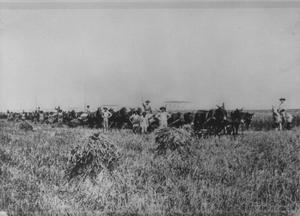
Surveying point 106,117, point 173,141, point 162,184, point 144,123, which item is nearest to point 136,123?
point 144,123

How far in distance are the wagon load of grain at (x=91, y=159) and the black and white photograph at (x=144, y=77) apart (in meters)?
0.01

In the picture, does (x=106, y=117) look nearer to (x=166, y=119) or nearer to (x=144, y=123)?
(x=144, y=123)

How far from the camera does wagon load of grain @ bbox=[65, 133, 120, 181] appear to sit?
4602mm

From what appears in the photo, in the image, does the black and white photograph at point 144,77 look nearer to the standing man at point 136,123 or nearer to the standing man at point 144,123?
the standing man at point 144,123

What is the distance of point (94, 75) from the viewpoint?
527 cm

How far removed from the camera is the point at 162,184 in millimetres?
4367

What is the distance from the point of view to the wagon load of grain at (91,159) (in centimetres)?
460

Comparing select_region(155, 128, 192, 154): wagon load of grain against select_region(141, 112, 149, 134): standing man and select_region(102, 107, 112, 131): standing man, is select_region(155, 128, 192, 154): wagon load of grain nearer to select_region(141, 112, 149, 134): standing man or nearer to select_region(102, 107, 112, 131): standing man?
select_region(141, 112, 149, 134): standing man

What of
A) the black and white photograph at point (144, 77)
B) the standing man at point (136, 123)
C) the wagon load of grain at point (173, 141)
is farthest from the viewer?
the standing man at point (136, 123)

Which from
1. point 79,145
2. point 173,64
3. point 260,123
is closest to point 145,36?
point 173,64

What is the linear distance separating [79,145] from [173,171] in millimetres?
1316

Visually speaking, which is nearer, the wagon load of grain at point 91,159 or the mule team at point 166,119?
the wagon load of grain at point 91,159

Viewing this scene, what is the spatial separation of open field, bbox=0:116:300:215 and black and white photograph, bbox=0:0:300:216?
2 centimetres

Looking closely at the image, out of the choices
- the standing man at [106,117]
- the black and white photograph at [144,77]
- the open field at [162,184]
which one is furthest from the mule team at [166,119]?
the open field at [162,184]
